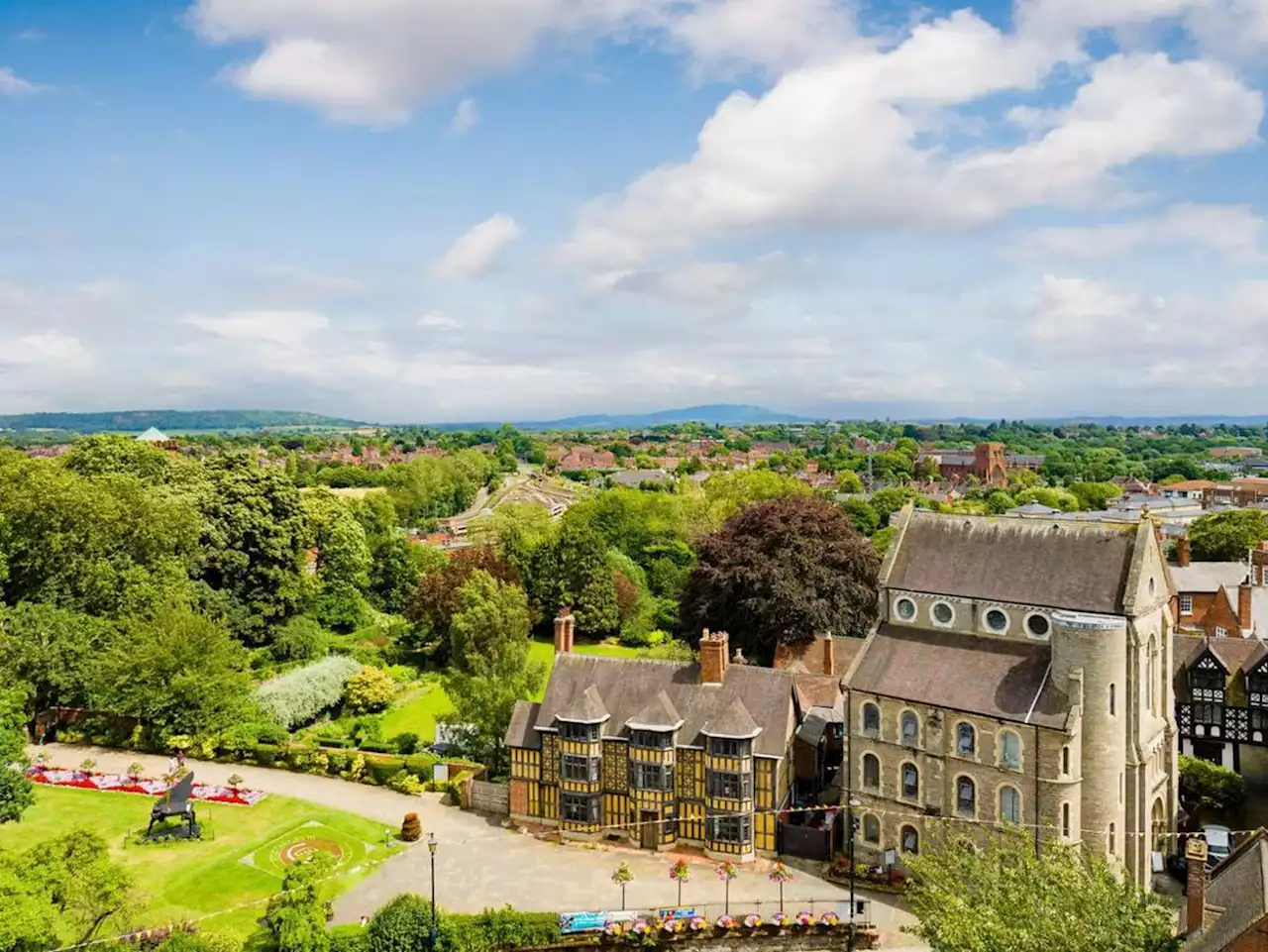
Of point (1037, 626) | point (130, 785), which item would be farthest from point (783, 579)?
point (130, 785)

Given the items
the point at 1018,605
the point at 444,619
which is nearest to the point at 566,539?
the point at 444,619

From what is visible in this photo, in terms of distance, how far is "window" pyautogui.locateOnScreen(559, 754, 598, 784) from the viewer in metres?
31.8

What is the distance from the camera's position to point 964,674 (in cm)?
2919

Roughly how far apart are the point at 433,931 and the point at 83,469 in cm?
4884

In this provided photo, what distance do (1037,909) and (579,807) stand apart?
1712cm

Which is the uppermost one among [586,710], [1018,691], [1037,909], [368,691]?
[1018,691]

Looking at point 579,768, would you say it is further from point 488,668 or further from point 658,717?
point 488,668

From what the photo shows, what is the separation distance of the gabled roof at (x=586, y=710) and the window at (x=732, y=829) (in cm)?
522

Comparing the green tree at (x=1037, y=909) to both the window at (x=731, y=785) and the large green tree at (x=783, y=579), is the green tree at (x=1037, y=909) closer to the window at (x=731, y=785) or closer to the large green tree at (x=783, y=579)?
the window at (x=731, y=785)

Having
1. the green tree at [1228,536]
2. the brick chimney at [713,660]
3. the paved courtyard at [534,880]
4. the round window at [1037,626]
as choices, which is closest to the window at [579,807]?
the paved courtyard at [534,880]

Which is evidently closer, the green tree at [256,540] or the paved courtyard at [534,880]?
the paved courtyard at [534,880]

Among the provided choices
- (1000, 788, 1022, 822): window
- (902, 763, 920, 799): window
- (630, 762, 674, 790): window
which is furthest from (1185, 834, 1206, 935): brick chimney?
(630, 762, 674, 790): window

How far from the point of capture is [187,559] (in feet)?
160

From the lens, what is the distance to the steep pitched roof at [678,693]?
31.2 metres
